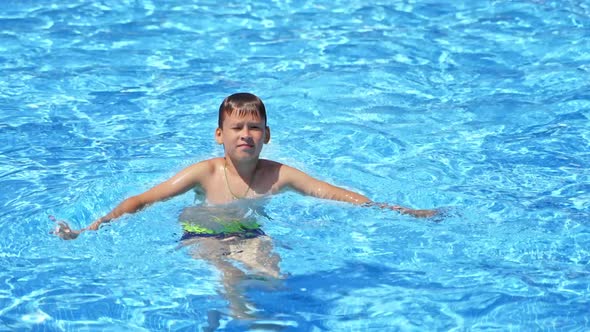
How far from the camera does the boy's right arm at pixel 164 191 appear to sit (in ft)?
16.7

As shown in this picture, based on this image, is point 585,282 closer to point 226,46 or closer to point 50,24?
point 226,46

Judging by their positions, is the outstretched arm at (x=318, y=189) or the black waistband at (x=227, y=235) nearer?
the black waistband at (x=227, y=235)

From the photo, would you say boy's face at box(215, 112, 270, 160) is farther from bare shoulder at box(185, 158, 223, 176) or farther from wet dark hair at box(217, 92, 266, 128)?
bare shoulder at box(185, 158, 223, 176)

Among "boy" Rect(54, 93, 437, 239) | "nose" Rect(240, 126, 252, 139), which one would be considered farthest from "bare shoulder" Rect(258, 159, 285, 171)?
"nose" Rect(240, 126, 252, 139)

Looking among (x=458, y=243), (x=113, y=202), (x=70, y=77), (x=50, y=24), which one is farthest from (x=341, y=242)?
(x=50, y=24)

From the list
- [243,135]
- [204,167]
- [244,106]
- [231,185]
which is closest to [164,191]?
[204,167]

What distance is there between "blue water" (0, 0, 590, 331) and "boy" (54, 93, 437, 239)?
270 millimetres

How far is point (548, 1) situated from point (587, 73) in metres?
2.16

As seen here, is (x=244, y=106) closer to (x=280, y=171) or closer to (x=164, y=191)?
(x=280, y=171)

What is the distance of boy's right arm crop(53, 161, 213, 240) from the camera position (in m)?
5.08

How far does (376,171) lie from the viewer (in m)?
6.44

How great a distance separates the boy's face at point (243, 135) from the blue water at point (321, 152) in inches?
20.2

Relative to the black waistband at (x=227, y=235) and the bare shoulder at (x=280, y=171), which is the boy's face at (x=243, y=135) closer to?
the bare shoulder at (x=280, y=171)

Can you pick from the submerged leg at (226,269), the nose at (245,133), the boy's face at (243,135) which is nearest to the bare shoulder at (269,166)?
the boy's face at (243,135)
